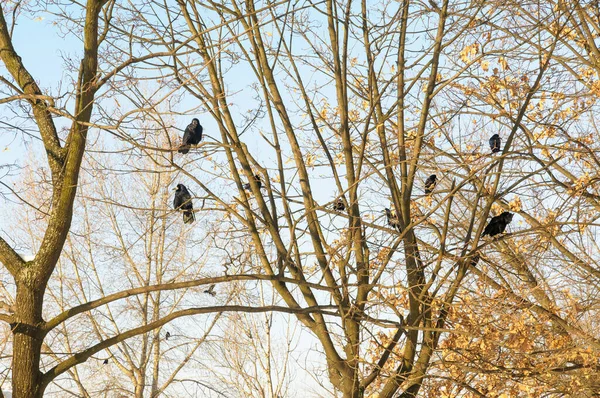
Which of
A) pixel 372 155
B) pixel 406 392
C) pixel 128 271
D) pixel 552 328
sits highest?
pixel 128 271

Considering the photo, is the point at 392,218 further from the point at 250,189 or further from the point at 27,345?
the point at 27,345

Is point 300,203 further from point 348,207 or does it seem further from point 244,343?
point 244,343

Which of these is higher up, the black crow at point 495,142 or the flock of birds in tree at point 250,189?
the black crow at point 495,142

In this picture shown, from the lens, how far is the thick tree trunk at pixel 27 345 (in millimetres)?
4836

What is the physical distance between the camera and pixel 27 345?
16.1 feet

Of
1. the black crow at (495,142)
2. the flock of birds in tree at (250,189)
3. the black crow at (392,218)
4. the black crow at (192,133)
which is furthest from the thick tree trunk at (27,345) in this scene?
the black crow at (495,142)

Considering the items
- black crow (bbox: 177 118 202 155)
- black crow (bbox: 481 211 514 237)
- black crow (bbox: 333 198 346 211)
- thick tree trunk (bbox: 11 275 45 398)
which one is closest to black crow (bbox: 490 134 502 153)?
black crow (bbox: 481 211 514 237)

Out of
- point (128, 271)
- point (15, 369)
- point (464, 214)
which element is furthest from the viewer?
point (128, 271)

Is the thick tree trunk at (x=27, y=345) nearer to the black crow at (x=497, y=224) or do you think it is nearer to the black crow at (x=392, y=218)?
the black crow at (x=392, y=218)

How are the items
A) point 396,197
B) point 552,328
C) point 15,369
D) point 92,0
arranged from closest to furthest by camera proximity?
point 15,369
point 92,0
point 396,197
point 552,328

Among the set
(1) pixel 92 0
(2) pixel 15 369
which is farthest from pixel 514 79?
(2) pixel 15 369

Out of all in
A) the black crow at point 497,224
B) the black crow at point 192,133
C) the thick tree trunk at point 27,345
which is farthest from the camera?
the black crow at point 497,224

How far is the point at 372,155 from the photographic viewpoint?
22.3 feet

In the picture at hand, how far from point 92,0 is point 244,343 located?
9945mm
